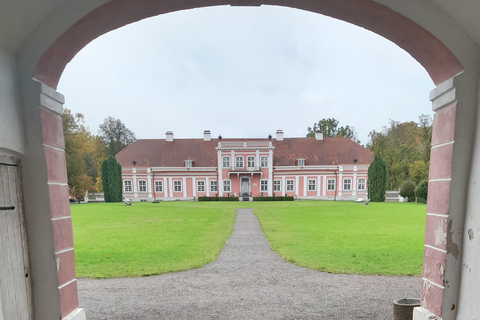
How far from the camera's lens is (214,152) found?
35.1 metres

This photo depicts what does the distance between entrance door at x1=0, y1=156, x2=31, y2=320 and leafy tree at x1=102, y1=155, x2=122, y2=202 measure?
1154 inches

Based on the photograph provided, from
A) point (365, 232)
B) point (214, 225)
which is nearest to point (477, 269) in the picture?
point (365, 232)

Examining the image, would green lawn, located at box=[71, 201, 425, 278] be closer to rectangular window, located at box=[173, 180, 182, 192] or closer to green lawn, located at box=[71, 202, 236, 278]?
green lawn, located at box=[71, 202, 236, 278]

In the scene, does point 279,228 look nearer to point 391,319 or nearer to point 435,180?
point 391,319

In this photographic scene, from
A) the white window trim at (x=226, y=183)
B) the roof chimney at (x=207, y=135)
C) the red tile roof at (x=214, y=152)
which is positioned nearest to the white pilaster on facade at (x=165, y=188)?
the red tile roof at (x=214, y=152)

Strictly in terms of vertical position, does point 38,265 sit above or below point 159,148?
below

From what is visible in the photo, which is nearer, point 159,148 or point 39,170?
point 39,170

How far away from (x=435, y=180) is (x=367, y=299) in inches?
96.2

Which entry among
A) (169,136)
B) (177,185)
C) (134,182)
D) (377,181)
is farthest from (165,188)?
(377,181)

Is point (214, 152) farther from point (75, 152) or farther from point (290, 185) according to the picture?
point (75, 152)

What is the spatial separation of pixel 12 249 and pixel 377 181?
32.2 m

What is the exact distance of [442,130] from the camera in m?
2.92

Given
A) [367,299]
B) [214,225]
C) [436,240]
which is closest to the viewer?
[436,240]

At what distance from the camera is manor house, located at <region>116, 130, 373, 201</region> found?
3291 cm
